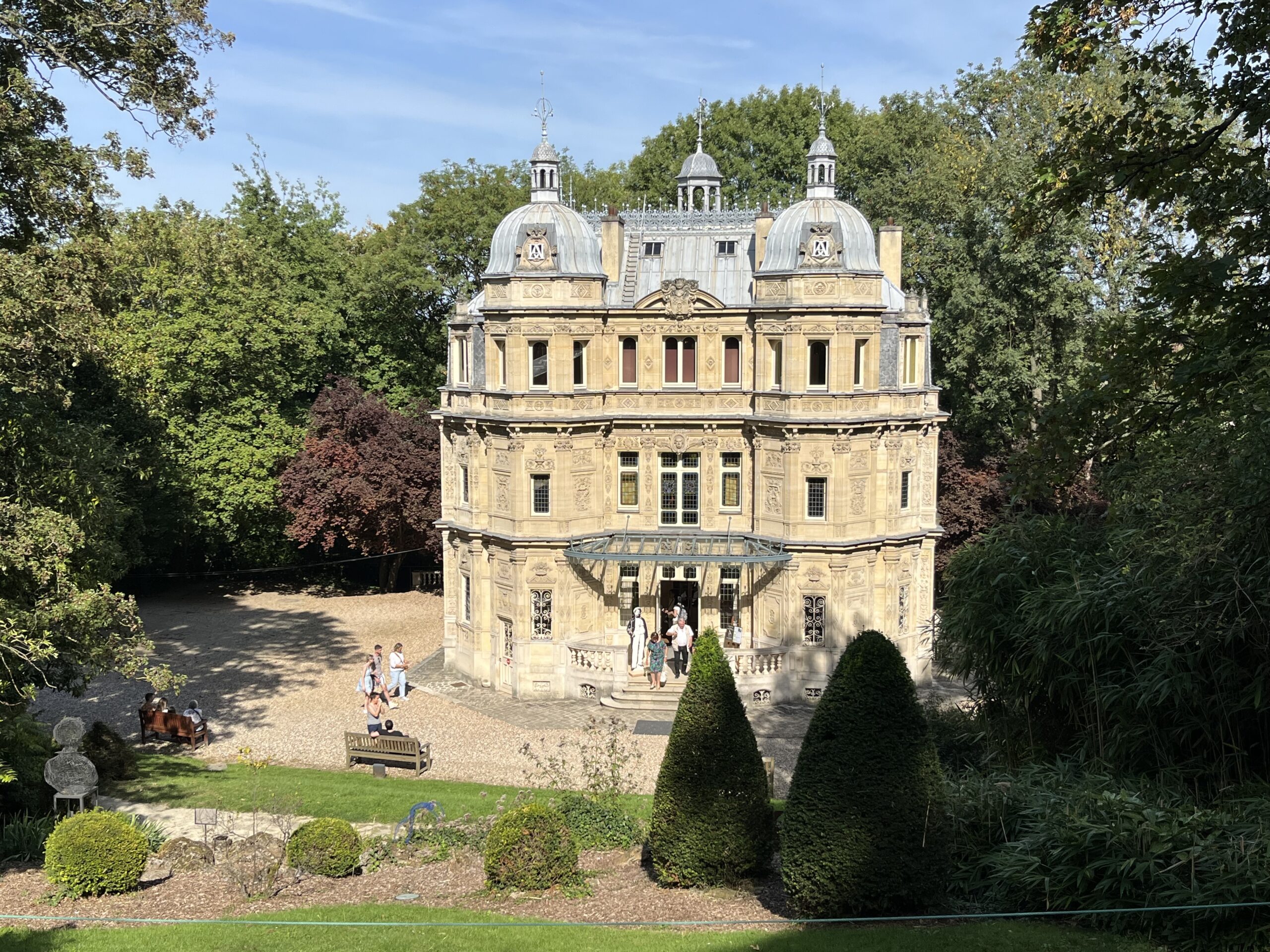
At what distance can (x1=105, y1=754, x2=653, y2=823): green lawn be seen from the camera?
66.2ft

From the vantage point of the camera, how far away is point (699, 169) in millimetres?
36094

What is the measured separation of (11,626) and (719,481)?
59.6ft

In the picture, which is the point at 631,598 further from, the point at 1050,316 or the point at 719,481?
the point at 1050,316

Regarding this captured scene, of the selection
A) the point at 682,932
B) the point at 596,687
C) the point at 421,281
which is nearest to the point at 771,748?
the point at 596,687

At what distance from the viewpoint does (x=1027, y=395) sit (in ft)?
123

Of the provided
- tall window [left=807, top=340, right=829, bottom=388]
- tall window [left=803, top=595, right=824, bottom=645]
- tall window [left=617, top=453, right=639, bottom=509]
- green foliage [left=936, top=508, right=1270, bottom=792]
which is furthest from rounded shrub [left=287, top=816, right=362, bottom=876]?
tall window [left=807, top=340, right=829, bottom=388]

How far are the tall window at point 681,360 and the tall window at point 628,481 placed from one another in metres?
2.28

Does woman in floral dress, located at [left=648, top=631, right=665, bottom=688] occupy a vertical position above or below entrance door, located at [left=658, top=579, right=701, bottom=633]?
below

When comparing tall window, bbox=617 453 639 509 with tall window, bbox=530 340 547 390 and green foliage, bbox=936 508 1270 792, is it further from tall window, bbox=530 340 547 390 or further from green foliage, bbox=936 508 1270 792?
green foliage, bbox=936 508 1270 792

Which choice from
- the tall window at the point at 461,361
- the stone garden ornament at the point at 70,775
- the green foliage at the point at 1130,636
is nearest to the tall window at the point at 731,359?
the tall window at the point at 461,361

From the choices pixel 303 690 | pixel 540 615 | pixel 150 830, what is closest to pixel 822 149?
pixel 540 615

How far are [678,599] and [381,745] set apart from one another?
9908mm

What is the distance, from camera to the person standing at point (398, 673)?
29.0 m

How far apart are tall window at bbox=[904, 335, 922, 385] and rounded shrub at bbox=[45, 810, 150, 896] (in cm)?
2182
